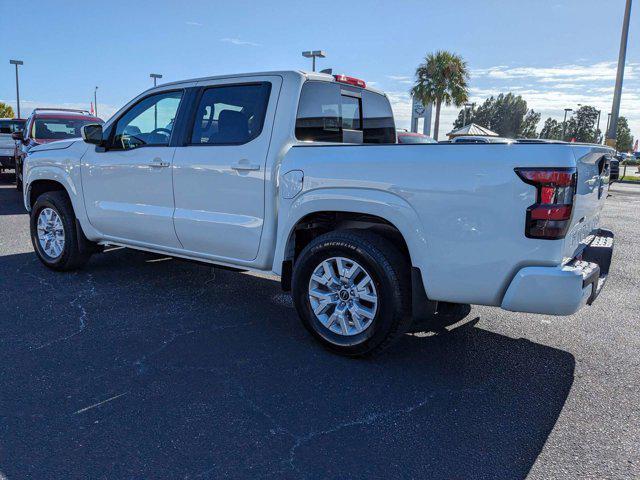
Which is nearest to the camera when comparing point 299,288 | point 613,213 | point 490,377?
point 490,377

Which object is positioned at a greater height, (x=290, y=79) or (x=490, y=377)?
(x=290, y=79)

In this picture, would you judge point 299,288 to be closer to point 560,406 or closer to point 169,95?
point 560,406

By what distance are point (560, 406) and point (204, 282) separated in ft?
11.7

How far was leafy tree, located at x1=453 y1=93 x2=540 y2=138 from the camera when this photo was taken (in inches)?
3342

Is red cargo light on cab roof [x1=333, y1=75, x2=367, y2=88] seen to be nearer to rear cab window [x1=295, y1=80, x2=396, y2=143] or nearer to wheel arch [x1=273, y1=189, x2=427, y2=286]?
rear cab window [x1=295, y1=80, x2=396, y2=143]

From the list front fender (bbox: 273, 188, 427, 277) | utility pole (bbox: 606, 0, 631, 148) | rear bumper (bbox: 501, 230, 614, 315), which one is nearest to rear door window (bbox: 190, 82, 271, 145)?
front fender (bbox: 273, 188, 427, 277)

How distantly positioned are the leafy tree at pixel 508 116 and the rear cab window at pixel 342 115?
84.1 m

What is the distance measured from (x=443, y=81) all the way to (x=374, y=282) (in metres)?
37.0

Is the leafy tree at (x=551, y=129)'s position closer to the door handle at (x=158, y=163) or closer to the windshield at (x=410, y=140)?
the windshield at (x=410, y=140)

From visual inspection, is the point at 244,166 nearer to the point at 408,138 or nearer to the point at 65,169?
the point at 65,169

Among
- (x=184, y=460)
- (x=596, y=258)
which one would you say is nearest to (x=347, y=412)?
(x=184, y=460)

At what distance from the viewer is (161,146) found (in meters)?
4.72

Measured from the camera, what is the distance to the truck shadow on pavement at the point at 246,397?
2.53 metres

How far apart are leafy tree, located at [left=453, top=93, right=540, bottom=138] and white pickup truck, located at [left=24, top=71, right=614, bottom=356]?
8506 centimetres
